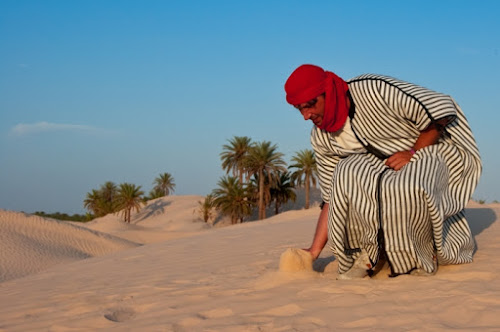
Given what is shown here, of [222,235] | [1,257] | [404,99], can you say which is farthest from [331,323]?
[1,257]

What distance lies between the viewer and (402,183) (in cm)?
365

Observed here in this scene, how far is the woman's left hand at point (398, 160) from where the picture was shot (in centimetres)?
392

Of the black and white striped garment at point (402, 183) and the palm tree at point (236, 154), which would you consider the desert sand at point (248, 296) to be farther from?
the palm tree at point (236, 154)

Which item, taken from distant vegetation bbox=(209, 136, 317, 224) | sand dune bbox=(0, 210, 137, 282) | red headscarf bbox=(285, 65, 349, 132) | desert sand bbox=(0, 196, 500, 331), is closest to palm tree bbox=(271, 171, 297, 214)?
distant vegetation bbox=(209, 136, 317, 224)

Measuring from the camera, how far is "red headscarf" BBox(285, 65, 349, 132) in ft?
12.3

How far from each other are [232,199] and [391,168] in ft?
147

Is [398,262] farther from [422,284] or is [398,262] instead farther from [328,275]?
[328,275]

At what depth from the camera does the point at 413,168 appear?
3.75m

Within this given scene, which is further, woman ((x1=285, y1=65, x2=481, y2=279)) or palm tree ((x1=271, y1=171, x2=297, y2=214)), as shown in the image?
palm tree ((x1=271, y1=171, x2=297, y2=214))

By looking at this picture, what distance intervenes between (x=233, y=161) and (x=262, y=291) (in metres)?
48.0

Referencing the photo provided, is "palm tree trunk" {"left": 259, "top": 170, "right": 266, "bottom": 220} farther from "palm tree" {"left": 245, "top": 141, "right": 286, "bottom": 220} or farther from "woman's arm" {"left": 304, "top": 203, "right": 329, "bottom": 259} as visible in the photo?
"woman's arm" {"left": 304, "top": 203, "right": 329, "bottom": 259}

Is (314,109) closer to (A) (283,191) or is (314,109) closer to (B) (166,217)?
(A) (283,191)

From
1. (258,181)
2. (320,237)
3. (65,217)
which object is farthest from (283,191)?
(320,237)

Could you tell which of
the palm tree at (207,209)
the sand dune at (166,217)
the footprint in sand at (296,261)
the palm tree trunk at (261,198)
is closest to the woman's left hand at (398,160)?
the footprint in sand at (296,261)
